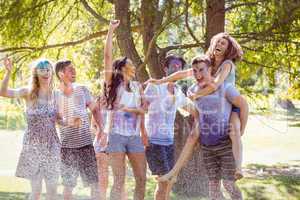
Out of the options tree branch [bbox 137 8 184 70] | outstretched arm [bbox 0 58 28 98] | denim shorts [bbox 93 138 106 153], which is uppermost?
tree branch [bbox 137 8 184 70]

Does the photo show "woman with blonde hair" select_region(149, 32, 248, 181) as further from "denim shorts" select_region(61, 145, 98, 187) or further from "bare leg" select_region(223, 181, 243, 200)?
"denim shorts" select_region(61, 145, 98, 187)

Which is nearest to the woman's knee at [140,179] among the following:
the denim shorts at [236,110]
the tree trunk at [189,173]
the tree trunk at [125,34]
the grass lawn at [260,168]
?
the denim shorts at [236,110]

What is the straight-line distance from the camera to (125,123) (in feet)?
18.7

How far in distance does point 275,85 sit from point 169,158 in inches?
187

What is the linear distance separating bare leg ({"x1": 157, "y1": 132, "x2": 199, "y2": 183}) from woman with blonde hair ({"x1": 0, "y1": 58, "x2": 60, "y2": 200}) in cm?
106

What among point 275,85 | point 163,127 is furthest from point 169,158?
point 275,85

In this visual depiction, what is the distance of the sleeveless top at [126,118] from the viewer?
5.68 metres

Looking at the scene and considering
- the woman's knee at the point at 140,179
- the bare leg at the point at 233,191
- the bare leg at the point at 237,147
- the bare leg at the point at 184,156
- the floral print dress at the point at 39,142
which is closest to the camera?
the bare leg at the point at 237,147

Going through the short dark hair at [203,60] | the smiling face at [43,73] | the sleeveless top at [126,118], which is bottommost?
the sleeveless top at [126,118]

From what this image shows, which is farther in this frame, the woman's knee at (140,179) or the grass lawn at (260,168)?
the grass lawn at (260,168)

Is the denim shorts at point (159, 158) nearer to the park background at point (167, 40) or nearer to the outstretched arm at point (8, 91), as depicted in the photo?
the outstretched arm at point (8, 91)

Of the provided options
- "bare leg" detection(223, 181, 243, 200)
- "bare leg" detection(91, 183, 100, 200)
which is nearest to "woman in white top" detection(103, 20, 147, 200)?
"bare leg" detection(91, 183, 100, 200)

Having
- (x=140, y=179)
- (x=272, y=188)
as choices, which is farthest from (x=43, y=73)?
(x=272, y=188)

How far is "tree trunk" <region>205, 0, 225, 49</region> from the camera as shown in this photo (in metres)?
8.41
